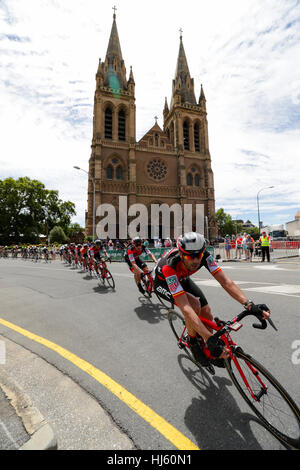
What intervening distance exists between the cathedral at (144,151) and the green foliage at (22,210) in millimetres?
17908

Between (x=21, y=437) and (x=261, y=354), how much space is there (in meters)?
2.58

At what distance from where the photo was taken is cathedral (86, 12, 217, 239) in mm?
38406

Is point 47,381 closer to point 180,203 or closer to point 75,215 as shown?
point 180,203

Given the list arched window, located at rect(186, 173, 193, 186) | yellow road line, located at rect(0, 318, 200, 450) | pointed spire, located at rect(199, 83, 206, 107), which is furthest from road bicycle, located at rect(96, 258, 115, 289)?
pointed spire, located at rect(199, 83, 206, 107)

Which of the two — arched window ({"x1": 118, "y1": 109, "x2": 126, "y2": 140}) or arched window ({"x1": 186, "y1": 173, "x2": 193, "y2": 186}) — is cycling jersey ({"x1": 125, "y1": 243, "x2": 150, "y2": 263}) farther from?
arched window ({"x1": 186, "y1": 173, "x2": 193, "y2": 186})

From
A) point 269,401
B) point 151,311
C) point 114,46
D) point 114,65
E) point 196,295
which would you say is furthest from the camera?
point 114,46

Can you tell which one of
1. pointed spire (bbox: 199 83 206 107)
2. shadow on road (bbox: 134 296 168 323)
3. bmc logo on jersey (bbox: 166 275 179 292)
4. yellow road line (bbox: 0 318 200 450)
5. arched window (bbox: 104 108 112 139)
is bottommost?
yellow road line (bbox: 0 318 200 450)

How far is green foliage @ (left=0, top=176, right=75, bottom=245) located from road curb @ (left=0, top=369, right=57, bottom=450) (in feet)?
159

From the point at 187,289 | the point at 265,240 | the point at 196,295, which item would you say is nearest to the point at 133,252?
the point at 187,289

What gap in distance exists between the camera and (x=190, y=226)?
1647 inches

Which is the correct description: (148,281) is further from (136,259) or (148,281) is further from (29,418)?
(29,418)

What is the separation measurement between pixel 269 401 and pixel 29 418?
1893 millimetres

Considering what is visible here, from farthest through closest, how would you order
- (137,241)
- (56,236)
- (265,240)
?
(56,236) < (265,240) < (137,241)

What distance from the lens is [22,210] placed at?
47.8 metres
